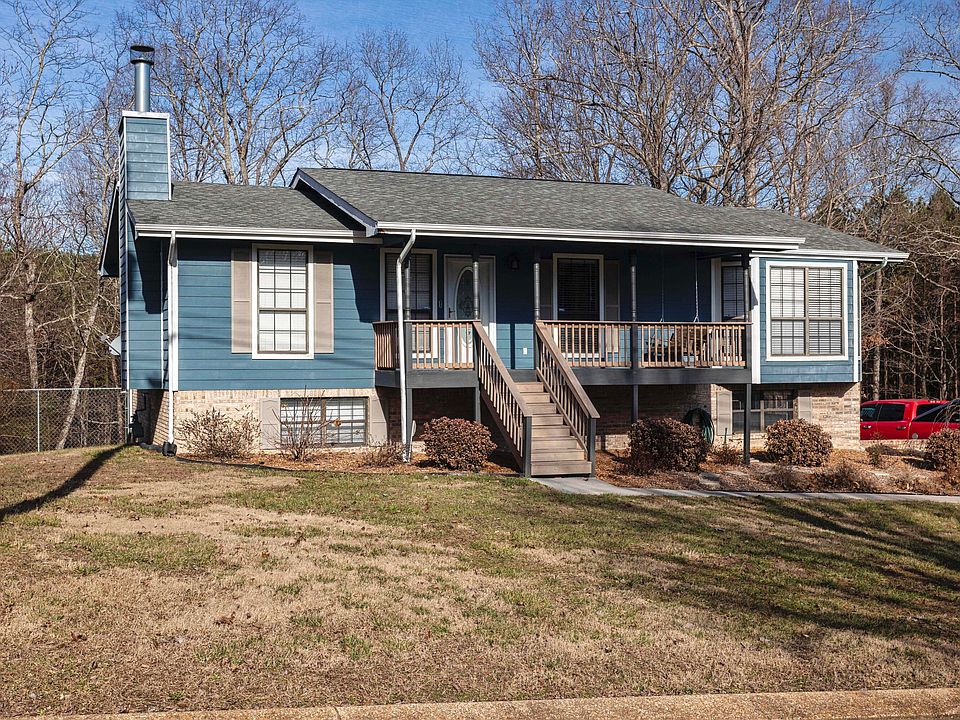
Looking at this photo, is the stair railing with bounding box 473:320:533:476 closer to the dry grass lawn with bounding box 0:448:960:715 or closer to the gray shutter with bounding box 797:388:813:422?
the dry grass lawn with bounding box 0:448:960:715

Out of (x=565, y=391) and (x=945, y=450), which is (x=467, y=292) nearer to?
(x=565, y=391)

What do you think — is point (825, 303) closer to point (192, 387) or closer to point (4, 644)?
point (192, 387)

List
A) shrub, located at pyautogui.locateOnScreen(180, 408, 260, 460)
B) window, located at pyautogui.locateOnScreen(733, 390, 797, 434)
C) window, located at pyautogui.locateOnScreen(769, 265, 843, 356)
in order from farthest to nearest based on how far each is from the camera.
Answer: window, located at pyautogui.locateOnScreen(733, 390, 797, 434), window, located at pyautogui.locateOnScreen(769, 265, 843, 356), shrub, located at pyautogui.locateOnScreen(180, 408, 260, 460)

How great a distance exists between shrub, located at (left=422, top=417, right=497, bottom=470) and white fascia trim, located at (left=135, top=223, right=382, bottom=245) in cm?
391

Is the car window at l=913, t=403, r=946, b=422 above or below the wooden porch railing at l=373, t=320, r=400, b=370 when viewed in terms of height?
below

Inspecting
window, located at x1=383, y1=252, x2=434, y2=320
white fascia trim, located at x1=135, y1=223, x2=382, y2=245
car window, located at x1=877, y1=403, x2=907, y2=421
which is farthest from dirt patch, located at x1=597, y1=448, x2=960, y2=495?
car window, located at x1=877, y1=403, x2=907, y2=421

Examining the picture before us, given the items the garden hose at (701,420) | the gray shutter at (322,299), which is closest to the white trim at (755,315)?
the garden hose at (701,420)

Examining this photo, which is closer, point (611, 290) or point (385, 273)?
point (385, 273)

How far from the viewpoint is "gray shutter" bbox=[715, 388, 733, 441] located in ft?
70.4

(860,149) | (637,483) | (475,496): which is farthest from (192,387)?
(860,149)

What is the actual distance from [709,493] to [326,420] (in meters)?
7.13

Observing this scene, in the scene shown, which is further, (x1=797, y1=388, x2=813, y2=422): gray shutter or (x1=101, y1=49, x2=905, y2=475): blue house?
(x1=797, y1=388, x2=813, y2=422): gray shutter

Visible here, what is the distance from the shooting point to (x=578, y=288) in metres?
20.2

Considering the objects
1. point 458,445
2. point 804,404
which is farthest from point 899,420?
point 458,445
